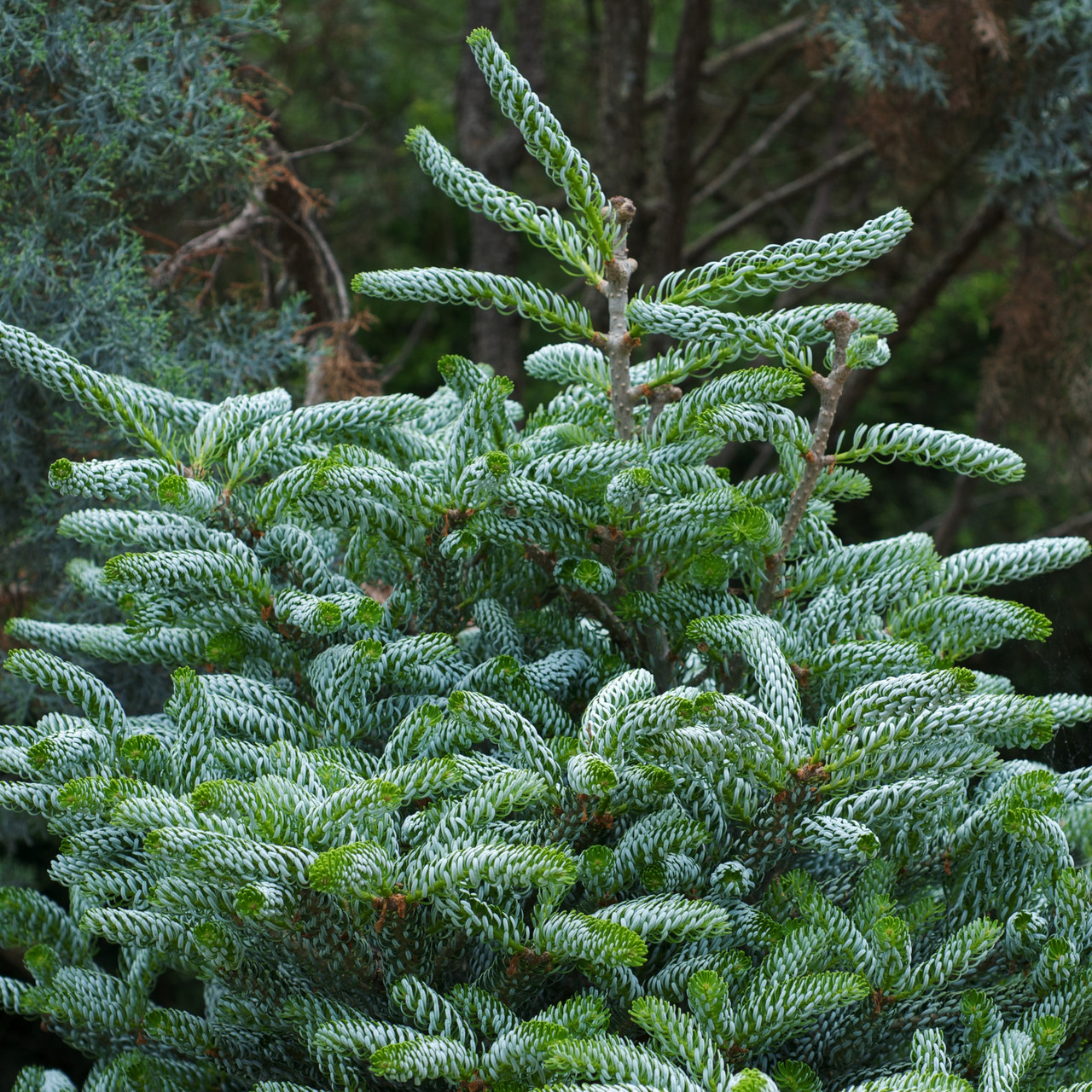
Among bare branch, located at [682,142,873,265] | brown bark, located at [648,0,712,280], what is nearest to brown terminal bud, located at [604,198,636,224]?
brown bark, located at [648,0,712,280]

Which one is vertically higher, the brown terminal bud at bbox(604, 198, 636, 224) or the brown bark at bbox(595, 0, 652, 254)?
the brown bark at bbox(595, 0, 652, 254)

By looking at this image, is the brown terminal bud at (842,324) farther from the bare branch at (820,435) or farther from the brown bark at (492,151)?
the brown bark at (492,151)

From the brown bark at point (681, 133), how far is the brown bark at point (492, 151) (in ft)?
1.43

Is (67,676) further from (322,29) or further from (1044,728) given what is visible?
(322,29)

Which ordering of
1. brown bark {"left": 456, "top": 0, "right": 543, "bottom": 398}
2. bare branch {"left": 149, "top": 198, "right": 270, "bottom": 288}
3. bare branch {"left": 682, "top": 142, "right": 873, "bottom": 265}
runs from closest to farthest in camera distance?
bare branch {"left": 149, "top": 198, "right": 270, "bottom": 288}
brown bark {"left": 456, "top": 0, "right": 543, "bottom": 398}
bare branch {"left": 682, "top": 142, "right": 873, "bottom": 265}

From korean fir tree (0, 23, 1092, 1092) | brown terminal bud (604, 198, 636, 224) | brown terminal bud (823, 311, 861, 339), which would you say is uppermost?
brown terminal bud (604, 198, 636, 224)

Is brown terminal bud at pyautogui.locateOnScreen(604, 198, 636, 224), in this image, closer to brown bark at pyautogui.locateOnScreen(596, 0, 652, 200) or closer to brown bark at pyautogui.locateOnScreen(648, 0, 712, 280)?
brown bark at pyautogui.locateOnScreen(596, 0, 652, 200)

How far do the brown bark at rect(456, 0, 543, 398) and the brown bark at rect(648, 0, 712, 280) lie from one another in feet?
1.43

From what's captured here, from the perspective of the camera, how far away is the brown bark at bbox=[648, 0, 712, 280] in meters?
3.04

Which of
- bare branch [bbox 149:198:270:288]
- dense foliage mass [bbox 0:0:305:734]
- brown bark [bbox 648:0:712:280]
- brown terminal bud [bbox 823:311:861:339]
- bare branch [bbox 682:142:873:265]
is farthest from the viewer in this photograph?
bare branch [bbox 682:142:873:265]

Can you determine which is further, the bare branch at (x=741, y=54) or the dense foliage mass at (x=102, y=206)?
the bare branch at (x=741, y=54)

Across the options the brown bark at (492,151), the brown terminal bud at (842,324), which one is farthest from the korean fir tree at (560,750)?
the brown bark at (492,151)

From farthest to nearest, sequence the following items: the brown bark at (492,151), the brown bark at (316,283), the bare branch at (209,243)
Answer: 1. the brown bark at (492,151)
2. the brown bark at (316,283)
3. the bare branch at (209,243)

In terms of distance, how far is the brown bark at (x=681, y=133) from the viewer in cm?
304
